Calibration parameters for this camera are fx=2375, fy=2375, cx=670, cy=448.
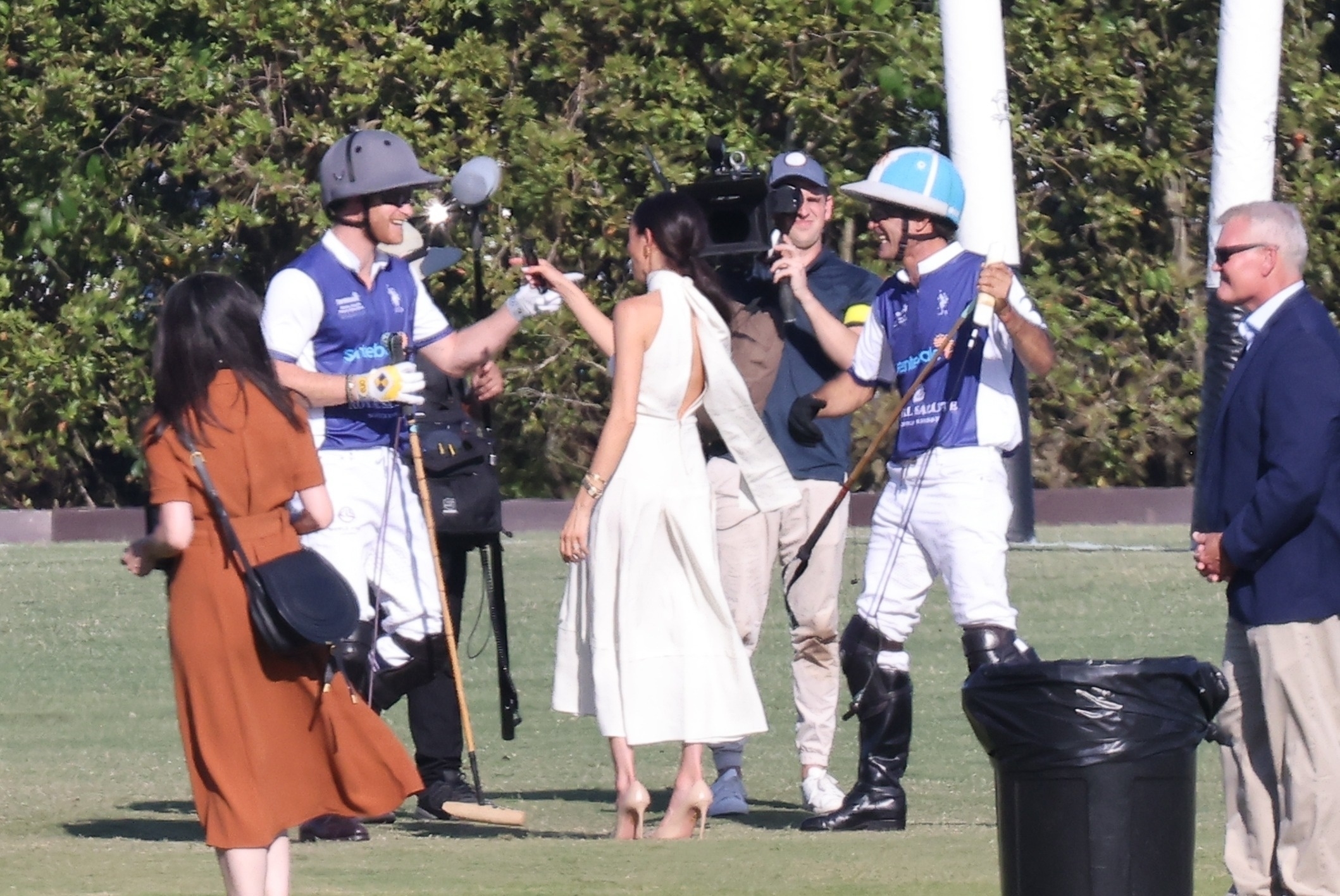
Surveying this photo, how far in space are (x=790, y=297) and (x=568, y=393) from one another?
37.1ft

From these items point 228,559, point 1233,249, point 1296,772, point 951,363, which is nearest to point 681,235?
point 951,363

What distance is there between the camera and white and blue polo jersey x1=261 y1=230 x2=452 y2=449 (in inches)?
280

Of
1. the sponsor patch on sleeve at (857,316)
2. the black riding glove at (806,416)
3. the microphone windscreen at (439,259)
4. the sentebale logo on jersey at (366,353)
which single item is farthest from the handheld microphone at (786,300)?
the sentebale logo on jersey at (366,353)

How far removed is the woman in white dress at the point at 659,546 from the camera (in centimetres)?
697

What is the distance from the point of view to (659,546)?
705 centimetres

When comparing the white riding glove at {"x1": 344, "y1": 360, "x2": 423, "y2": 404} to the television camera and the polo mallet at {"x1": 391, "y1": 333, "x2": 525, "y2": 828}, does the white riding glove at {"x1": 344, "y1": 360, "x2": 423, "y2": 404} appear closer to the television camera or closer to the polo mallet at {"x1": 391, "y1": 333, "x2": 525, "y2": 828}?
the polo mallet at {"x1": 391, "y1": 333, "x2": 525, "y2": 828}

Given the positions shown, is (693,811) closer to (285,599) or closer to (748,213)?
(748,213)

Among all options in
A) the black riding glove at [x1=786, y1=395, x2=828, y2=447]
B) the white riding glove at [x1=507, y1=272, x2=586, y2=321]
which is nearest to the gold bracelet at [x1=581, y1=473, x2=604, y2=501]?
the white riding glove at [x1=507, y1=272, x2=586, y2=321]

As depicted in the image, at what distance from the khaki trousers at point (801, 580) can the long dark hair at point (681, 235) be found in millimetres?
938

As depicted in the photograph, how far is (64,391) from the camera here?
19.5 m

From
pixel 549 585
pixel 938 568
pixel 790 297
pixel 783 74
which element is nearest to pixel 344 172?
pixel 790 297

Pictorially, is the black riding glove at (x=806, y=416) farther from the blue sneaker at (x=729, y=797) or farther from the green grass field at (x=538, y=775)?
the green grass field at (x=538, y=775)

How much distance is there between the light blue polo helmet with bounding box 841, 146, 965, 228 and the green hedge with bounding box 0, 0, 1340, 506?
36.3ft

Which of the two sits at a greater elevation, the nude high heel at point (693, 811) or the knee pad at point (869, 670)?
the knee pad at point (869, 670)
